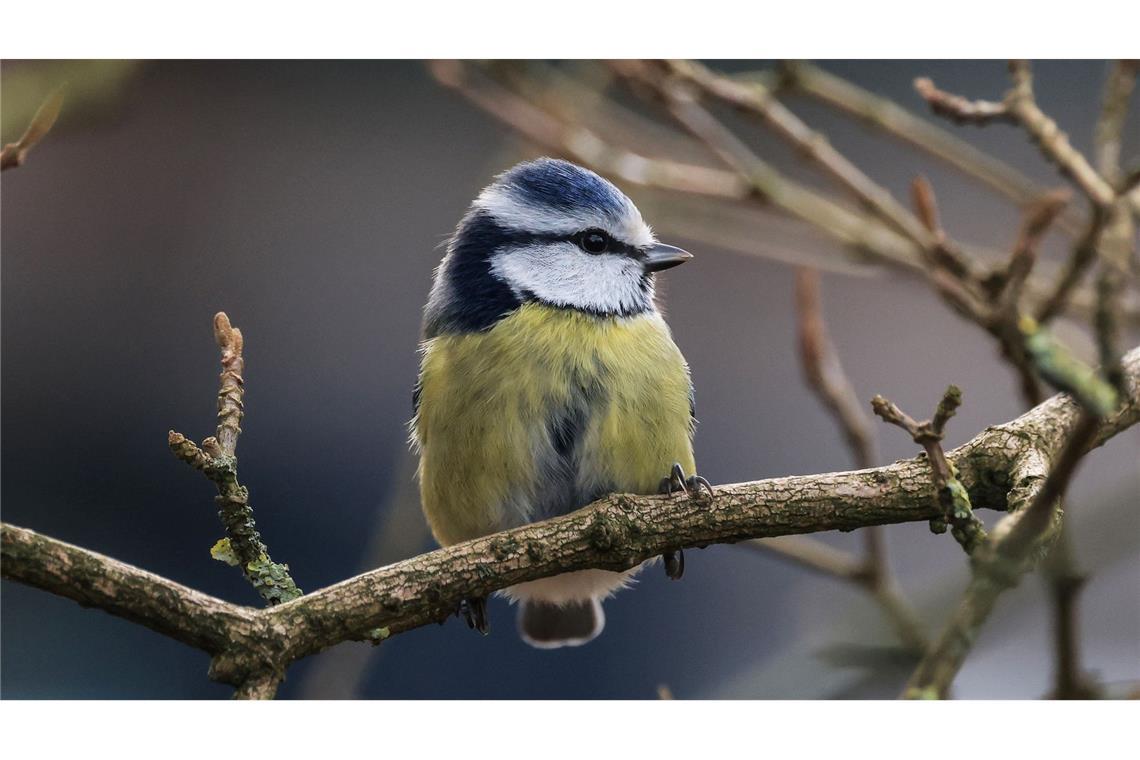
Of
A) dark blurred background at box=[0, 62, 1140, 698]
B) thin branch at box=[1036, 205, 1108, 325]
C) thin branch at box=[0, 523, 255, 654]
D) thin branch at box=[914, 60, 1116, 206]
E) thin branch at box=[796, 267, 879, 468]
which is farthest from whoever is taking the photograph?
dark blurred background at box=[0, 62, 1140, 698]

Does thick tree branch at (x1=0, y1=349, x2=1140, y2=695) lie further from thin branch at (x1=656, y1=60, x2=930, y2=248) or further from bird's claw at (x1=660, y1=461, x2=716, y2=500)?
thin branch at (x1=656, y1=60, x2=930, y2=248)

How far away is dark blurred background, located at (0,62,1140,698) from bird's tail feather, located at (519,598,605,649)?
3 cm

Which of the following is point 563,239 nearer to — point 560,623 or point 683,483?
point 683,483

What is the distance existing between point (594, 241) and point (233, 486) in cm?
77

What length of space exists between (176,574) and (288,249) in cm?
63

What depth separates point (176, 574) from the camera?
1.95 meters

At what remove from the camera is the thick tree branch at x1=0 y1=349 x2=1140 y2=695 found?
141 cm

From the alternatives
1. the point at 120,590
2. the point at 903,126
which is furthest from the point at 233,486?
the point at 903,126

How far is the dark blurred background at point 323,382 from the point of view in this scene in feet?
6.56

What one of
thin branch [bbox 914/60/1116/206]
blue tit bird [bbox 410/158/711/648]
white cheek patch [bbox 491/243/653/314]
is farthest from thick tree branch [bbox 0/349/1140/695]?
white cheek patch [bbox 491/243/653/314]

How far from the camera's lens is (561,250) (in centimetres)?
192

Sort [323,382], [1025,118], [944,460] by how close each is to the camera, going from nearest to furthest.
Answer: [944,460]
[1025,118]
[323,382]

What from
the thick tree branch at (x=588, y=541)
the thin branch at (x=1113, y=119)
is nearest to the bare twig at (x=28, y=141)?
the thick tree branch at (x=588, y=541)

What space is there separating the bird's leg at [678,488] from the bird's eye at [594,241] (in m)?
0.40
